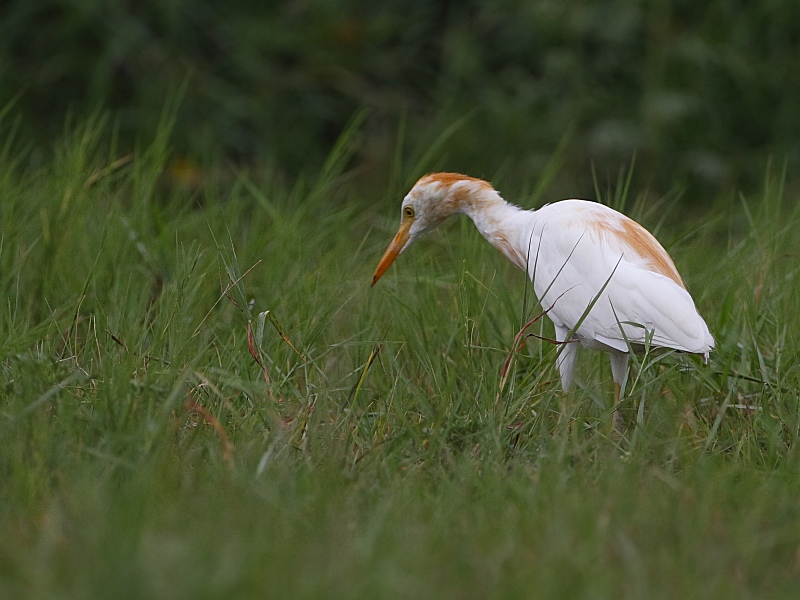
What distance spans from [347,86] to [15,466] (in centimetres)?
581

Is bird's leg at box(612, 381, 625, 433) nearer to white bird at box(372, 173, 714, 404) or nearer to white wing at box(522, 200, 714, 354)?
white bird at box(372, 173, 714, 404)

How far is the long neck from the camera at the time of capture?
156 inches

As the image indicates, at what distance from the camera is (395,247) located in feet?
14.2

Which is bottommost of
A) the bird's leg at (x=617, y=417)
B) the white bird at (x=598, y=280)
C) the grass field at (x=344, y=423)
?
the bird's leg at (x=617, y=417)

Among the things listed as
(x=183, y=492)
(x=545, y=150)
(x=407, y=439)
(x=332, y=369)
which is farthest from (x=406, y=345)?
(x=545, y=150)

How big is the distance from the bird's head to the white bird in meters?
0.09

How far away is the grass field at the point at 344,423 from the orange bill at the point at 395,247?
0.29ft

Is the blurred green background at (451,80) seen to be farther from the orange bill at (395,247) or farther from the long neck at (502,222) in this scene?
the long neck at (502,222)

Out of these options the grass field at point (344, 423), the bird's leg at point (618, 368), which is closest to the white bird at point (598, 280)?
the bird's leg at point (618, 368)

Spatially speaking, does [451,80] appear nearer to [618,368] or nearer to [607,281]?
[618,368]

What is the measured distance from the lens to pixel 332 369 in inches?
153

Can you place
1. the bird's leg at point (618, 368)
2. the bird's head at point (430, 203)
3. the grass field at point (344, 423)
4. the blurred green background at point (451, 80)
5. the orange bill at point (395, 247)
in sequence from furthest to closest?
the blurred green background at point (451, 80)
the orange bill at point (395, 247)
the bird's head at point (430, 203)
the bird's leg at point (618, 368)
the grass field at point (344, 423)

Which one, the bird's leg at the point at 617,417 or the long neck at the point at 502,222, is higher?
the long neck at the point at 502,222

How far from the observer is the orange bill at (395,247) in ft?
14.1
